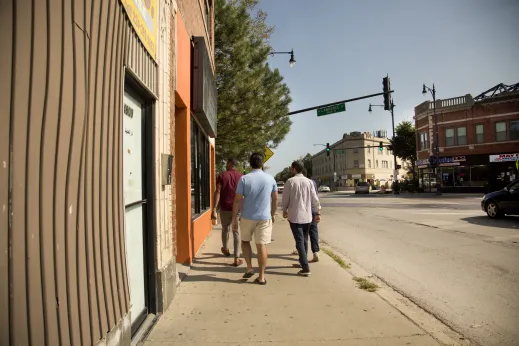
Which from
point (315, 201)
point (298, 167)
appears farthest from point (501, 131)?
point (298, 167)

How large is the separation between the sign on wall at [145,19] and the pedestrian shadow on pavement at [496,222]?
36.0ft

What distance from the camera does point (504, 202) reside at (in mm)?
11789

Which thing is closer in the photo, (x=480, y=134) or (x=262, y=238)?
(x=262, y=238)

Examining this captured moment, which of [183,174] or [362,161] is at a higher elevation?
[362,161]

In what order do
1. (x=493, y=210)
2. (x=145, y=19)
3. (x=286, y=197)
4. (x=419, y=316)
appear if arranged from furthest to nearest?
1. (x=493, y=210)
2. (x=286, y=197)
3. (x=419, y=316)
4. (x=145, y=19)

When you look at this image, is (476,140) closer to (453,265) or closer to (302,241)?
(453,265)

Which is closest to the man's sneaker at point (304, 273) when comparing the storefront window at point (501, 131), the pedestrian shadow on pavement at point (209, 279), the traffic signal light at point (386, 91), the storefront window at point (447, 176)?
the pedestrian shadow on pavement at point (209, 279)

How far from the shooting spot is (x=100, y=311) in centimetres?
226

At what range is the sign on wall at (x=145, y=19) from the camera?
302cm

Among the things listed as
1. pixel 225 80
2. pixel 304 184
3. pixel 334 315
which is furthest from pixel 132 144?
A: pixel 225 80

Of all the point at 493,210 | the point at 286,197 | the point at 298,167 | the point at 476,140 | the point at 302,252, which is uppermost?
the point at 476,140

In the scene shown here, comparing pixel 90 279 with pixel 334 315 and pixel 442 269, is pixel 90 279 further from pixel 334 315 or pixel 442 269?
pixel 442 269

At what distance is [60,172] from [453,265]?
6274 millimetres

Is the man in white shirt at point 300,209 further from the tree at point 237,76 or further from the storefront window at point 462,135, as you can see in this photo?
the storefront window at point 462,135
